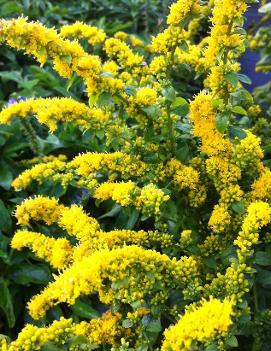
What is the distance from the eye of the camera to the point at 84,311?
2.12 m

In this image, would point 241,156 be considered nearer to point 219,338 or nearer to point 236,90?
point 236,90

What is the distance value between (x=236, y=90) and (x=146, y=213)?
57 cm

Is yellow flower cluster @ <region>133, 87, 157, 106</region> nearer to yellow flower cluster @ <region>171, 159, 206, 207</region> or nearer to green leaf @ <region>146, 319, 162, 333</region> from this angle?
yellow flower cluster @ <region>171, 159, 206, 207</region>

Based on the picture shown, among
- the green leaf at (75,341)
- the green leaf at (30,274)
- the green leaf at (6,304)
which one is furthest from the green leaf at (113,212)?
the green leaf at (75,341)

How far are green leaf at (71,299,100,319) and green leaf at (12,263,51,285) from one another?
0.20m

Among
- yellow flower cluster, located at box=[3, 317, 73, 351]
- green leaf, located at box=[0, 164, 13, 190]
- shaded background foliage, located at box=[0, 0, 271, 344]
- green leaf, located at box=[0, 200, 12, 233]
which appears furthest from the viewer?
green leaf, located at box=[0, 164, 13, 190]

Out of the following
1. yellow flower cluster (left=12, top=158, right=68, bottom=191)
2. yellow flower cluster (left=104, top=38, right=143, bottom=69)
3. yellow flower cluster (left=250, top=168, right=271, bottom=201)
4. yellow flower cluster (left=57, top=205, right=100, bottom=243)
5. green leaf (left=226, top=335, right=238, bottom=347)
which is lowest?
yellow flower cluster (left=12, top=158, right=68, bottom=191)

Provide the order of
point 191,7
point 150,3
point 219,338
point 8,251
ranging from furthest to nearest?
point 150,3 < point 8,251 < point 191,7 < point 219,338

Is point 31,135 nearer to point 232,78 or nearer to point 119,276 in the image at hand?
point 232,78

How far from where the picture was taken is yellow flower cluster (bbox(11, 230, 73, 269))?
1632mm

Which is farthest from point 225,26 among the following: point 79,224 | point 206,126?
point 79,224

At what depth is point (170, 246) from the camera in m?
1.72

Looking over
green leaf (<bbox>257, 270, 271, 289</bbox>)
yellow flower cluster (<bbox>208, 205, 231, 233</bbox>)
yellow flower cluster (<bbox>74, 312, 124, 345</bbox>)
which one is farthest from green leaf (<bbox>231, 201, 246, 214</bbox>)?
yellow flower cluster (<bbox>74, 312, 124, 345</bbox>)

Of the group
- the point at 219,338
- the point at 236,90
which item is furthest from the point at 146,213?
the point at 236,90
